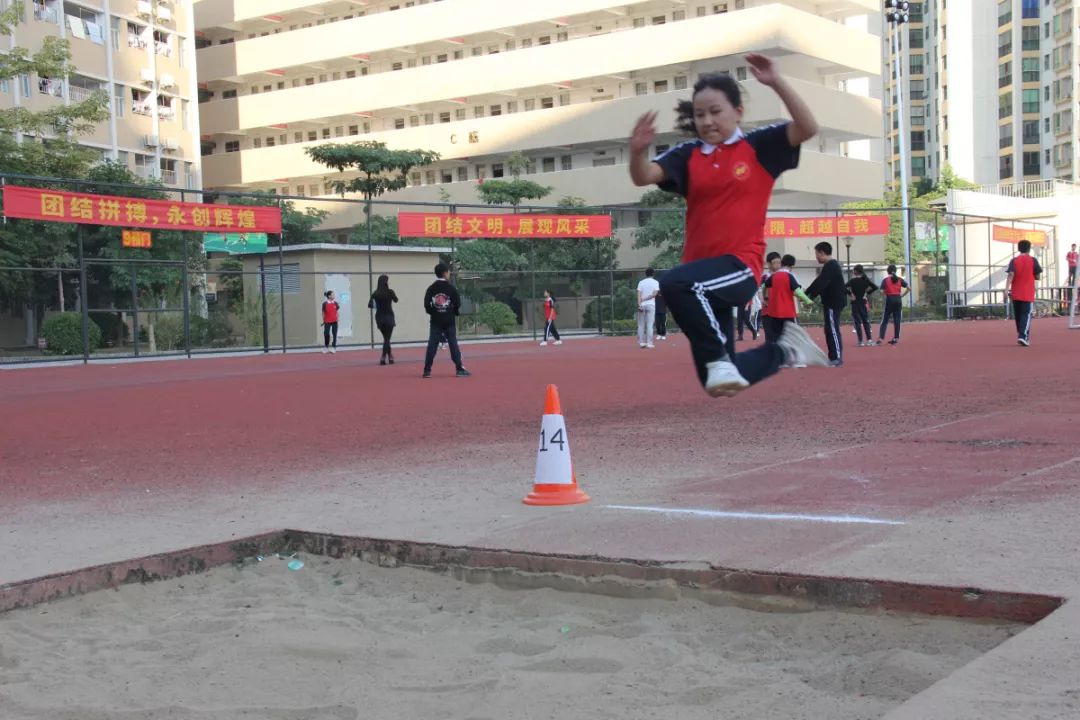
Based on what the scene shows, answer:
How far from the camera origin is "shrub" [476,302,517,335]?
1633 inches

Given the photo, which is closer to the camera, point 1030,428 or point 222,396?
point 1030,428

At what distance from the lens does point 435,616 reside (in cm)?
500

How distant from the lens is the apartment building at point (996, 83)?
88875 mm

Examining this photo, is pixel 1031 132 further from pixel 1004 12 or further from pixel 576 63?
pixel 576 63

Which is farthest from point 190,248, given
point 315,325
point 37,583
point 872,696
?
point 872,696

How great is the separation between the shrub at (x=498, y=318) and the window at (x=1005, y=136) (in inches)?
2778

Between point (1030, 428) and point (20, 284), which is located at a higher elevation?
point (20, 284)

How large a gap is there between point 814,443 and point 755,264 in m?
3.54

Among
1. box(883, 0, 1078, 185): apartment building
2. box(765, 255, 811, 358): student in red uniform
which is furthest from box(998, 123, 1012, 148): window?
box(765, 255, 811, 358): student in red uniform

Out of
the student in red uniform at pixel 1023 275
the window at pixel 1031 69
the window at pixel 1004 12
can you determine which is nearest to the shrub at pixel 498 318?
the student in red uniform at pixel 1023 275

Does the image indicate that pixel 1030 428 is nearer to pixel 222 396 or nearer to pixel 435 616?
pixel 435 616

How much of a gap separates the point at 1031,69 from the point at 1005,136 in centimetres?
604

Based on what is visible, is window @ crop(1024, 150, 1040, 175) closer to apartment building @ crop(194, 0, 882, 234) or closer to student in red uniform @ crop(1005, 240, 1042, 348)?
apartment building @ crop(194, 0, 882, 234)

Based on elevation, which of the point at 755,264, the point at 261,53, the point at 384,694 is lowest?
the point at 384,694
